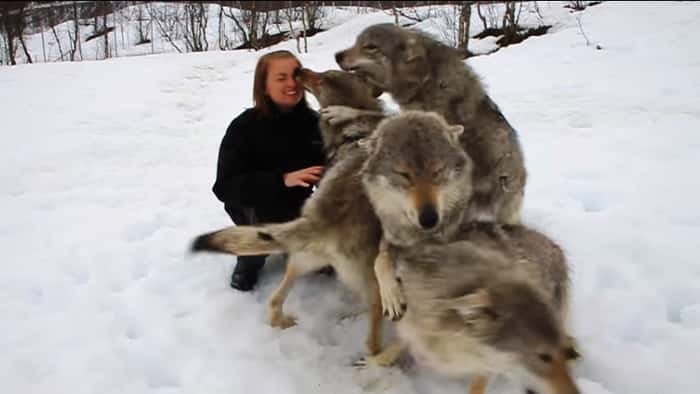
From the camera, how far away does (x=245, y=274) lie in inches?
128

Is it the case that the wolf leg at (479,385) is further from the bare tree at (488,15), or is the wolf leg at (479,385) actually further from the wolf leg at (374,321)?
the bare tree at (488,15)

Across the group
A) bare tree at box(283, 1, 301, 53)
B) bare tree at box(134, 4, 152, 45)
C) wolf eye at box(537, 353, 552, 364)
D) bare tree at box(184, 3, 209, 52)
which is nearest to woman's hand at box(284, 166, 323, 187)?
wolf eye at box(537, 353, 552, 364)

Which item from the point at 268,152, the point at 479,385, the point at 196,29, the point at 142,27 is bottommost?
the point at 479,385

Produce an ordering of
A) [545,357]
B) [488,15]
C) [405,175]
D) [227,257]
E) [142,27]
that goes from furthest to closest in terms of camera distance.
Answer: [142,27] → [488,15] → [227,257] → [405,175] → [545,357]

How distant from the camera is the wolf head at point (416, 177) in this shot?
2258 mm

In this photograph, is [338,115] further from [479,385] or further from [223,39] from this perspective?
[223,39]

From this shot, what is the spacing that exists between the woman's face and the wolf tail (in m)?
1.16

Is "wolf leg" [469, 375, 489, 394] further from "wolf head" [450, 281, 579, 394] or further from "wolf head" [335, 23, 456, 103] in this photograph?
"wolf head" [335, 23, 456, 103]

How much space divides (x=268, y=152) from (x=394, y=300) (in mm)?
1473

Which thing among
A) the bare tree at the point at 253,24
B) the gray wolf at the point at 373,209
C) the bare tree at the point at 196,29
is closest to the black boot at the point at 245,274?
the gray wolf at the point at 373,209

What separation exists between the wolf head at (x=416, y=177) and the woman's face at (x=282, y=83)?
3.34 feet

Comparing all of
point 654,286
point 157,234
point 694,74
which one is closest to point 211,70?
point 157,234

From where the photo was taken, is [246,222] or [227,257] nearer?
[246,222]

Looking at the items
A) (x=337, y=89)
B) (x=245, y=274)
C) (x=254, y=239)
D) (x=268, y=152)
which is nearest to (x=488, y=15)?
(x=337, y=89)
